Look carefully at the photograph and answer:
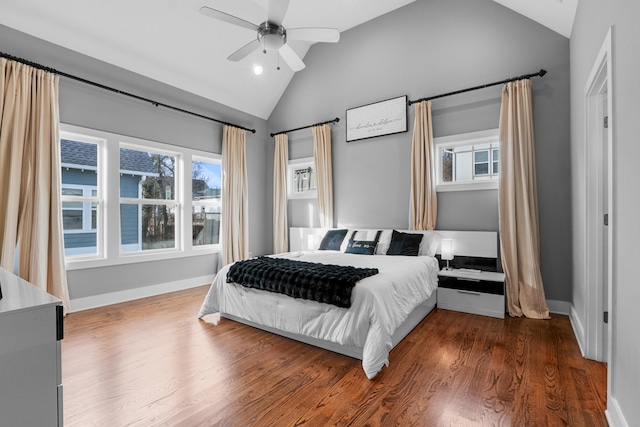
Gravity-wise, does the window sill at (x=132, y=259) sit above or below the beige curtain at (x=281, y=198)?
below

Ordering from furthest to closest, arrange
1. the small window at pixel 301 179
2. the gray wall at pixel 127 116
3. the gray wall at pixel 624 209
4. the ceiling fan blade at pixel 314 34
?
the small window at pixel 301 179 → the gray wall at pixel 127 116 → the ceiling fan blade at pixel 314 34 → the gray wall at pixel 624 209

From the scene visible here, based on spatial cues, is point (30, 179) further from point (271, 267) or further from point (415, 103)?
point (415, 103)

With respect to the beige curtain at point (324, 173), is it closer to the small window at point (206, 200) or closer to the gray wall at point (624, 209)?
the small window at point (206, 200)

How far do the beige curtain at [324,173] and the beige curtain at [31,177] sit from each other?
3.41 meters

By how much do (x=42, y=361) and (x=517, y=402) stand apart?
2350 mm

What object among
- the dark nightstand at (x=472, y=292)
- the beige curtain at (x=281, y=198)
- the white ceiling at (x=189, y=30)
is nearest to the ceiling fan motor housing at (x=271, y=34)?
the white ceiling at (x=189, y=30)

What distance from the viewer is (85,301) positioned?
3707mm

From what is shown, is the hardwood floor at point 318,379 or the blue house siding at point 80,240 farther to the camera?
the blue house siding at point 80,240

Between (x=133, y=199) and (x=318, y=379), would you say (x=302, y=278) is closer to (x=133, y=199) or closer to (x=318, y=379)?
(x=318, y=379)

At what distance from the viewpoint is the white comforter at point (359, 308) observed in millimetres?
2254

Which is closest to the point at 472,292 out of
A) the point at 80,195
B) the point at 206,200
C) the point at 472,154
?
the point at 472,154

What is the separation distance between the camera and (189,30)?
4141 millimetres

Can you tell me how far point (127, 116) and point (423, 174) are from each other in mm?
4017

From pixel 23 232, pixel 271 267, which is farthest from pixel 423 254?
pixel 23 232
